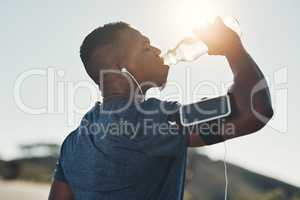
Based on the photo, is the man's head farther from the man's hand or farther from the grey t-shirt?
the man's hand

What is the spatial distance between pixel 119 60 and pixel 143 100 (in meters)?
0.32

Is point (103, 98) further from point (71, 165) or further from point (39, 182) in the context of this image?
point (39, 182)

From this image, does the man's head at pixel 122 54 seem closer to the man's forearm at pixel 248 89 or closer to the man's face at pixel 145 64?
the man's face at pixel 145 64

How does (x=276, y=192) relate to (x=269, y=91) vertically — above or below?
below

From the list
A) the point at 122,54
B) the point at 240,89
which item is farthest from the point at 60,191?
the point at 240,89

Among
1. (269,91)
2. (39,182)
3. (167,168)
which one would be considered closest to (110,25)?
(167,168)

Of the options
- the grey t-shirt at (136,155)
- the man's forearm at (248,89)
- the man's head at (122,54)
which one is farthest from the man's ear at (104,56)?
the man's forearm at (248,89)

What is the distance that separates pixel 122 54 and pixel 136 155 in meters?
0.63

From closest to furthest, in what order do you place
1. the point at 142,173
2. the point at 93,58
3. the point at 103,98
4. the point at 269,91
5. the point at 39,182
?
the point at 269,91, the point at 142,173, the point at 103,98, the point at 93,58, the point at 39,182

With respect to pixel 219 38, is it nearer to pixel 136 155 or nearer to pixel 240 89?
pixel 240 89

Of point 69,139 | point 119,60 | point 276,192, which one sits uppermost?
point 119,60

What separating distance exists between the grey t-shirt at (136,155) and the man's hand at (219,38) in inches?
11.3

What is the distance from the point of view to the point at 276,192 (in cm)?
2203

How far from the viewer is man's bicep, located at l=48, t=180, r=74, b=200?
282 cm
